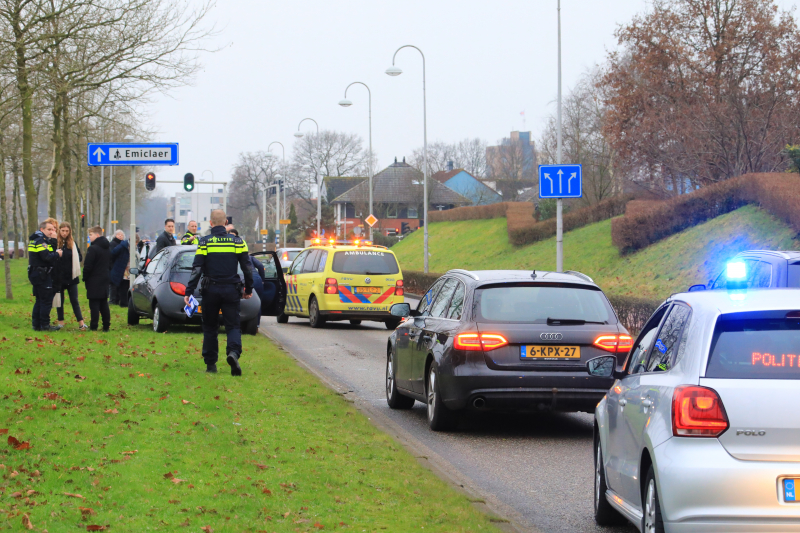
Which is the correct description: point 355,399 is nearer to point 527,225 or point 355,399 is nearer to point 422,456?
point 422,456

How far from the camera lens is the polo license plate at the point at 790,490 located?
4.15 meters

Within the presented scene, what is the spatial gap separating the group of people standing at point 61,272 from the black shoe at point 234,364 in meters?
5.13

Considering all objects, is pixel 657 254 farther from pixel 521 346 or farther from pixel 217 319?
pixel 521 346

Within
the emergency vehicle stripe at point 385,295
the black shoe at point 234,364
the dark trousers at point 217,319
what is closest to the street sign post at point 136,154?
the emergency vehicle stripe at point 385,295

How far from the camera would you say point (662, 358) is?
5.07 meters

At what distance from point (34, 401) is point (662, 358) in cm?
532

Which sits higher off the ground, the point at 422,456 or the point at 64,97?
the point at 64,97

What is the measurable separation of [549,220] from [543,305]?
127ft

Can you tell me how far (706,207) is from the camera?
3098cm

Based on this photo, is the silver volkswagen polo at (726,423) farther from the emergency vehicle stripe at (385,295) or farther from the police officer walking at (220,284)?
the emergency vehicle stripe at (385,295)

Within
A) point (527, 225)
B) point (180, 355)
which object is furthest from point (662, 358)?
point (527, 225)

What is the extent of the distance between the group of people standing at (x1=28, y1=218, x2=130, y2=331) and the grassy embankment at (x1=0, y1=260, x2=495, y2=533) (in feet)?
14.6

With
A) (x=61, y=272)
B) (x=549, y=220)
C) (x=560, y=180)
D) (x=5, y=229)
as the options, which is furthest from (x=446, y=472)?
(x=549, y=220)

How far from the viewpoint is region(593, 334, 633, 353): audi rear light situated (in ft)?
29.6
